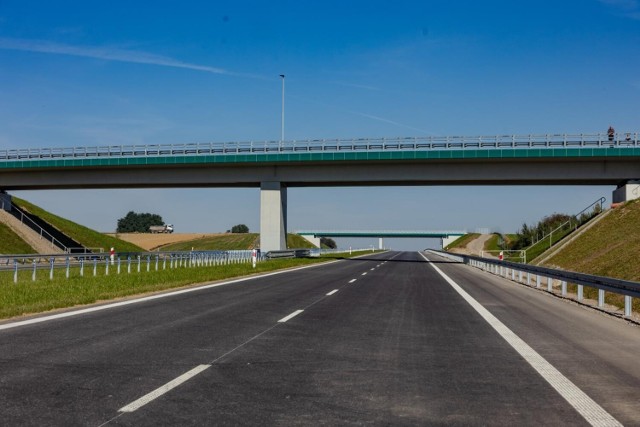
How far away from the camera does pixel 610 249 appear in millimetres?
31859

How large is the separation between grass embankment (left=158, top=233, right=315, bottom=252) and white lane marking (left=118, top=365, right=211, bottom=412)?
89.9 metres

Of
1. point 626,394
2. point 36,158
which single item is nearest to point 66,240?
point 36,158

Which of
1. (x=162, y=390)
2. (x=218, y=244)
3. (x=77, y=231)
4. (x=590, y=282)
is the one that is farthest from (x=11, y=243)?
(x=218, y=244)

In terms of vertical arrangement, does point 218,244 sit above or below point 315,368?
above

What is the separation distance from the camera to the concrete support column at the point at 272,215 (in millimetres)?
50500

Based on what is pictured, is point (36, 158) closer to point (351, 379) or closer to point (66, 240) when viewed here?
point (66, 240)

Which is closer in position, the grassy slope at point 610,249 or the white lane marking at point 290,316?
the white lane marking at point 290,316

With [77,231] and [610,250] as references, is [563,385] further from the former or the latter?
[77,231]

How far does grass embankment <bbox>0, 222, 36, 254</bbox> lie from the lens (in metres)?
51.7

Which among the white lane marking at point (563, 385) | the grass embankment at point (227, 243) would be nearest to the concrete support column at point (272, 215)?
the white lane marking at point (563, 385)

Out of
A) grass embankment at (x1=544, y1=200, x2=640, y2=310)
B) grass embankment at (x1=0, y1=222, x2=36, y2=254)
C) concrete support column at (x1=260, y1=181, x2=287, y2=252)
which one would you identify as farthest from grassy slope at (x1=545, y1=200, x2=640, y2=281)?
grass embankment at (x1=0, y1=222, x2=36, y2=254)

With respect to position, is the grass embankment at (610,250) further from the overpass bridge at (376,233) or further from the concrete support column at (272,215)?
the overpass bridge at (376,233)

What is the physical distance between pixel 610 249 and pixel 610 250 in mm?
446

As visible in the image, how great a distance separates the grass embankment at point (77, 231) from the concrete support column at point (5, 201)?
21.5 feet
